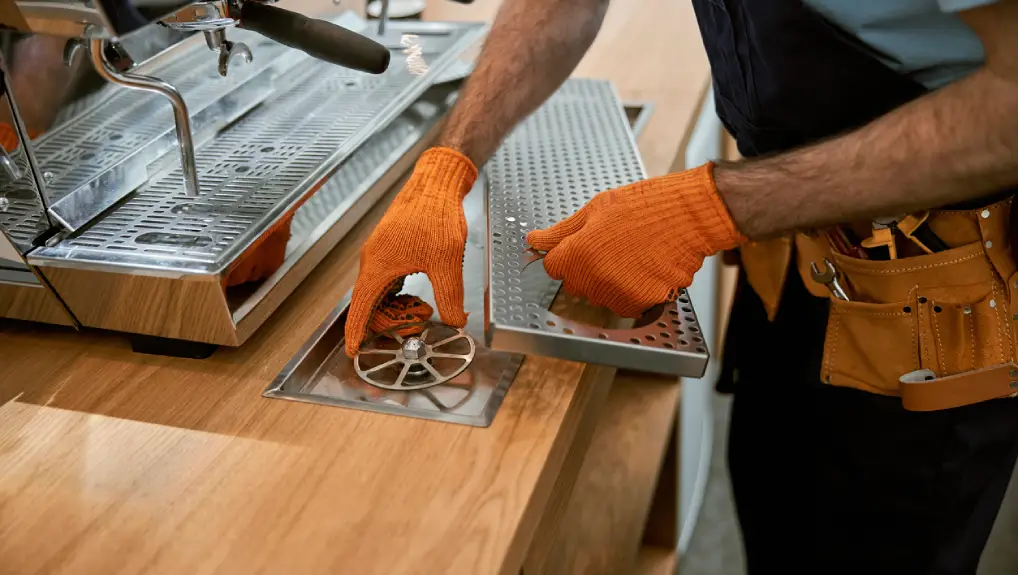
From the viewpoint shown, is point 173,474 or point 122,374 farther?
point 122,374

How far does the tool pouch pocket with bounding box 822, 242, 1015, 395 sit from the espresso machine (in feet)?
1.77

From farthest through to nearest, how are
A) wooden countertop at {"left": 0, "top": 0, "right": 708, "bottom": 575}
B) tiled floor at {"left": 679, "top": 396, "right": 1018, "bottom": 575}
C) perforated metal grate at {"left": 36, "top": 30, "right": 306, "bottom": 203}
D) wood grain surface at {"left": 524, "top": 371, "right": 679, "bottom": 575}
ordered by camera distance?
tiled floor at {"left": 679, "top": 396, "right": 1018, "bottom": 575}
wood grain surface at {"left": 524, "top": 371, "right": 679, "bottom": 575}
perforated metal grate at {"left": 36, "top": 30, "right": 306, "bottom": 203}
wooden countertop at {"left": 0, "top": 0, "right": 708, "bottom": 575}

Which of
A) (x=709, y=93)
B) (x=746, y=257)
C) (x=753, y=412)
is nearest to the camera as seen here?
(x=746, y=257)

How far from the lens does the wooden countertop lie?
0.55 metres

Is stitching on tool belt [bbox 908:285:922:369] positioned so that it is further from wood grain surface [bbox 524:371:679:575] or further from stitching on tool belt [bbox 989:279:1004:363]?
wood grain surface [bbox 524:371:679:575]

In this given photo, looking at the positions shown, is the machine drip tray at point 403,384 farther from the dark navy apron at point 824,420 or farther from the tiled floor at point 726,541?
the tiled floor at point 726,541

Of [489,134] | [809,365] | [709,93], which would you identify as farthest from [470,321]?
[709,93]

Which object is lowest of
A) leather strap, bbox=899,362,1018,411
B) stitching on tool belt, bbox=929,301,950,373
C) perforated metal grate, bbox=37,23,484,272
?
leather strap, bbox=899,362,1018,411

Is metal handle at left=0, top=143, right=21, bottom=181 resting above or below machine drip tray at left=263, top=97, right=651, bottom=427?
above

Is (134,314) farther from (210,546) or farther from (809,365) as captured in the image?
(809,365)

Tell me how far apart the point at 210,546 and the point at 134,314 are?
10.3 inches

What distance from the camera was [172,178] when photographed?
0.84 metres

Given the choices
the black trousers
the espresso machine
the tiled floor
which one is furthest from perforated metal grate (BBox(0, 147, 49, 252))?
the tiled floor

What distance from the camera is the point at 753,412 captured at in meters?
1.16
